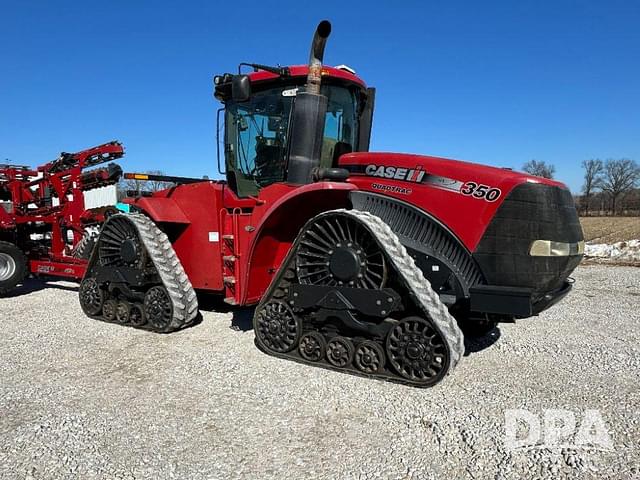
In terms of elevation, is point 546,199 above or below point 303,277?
above

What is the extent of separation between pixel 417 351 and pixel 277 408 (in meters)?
1.20

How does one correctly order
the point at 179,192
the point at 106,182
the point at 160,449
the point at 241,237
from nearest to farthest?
1. the point at 160,449
2. the point at 241,237
3. the point at 179,192
4. the point at 106,182

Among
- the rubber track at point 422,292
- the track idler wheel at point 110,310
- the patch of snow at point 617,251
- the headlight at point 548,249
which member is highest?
the headlight at point 548,249

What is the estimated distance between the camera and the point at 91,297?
254 inches

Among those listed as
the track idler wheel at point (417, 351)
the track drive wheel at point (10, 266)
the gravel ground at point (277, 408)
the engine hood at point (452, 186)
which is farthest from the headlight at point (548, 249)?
the track drive wheel at point (10, 266)

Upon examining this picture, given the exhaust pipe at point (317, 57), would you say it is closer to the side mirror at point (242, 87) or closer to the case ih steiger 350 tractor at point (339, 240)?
the case ih steiger 350 tractor at point (339, 240)

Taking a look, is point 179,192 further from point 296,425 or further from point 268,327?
point 296,425

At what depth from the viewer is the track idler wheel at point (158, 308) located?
5.62 meters

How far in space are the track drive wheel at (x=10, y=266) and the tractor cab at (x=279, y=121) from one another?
5.36 m

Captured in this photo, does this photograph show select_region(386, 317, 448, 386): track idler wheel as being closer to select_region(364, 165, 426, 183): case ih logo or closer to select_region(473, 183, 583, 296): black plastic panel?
select_region(473, 183, 583, 296): black plastic panel

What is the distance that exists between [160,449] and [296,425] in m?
0.91

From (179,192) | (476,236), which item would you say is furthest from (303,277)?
(179,192)

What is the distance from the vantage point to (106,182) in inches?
335

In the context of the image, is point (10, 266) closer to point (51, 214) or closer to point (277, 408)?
point (51, 214)
